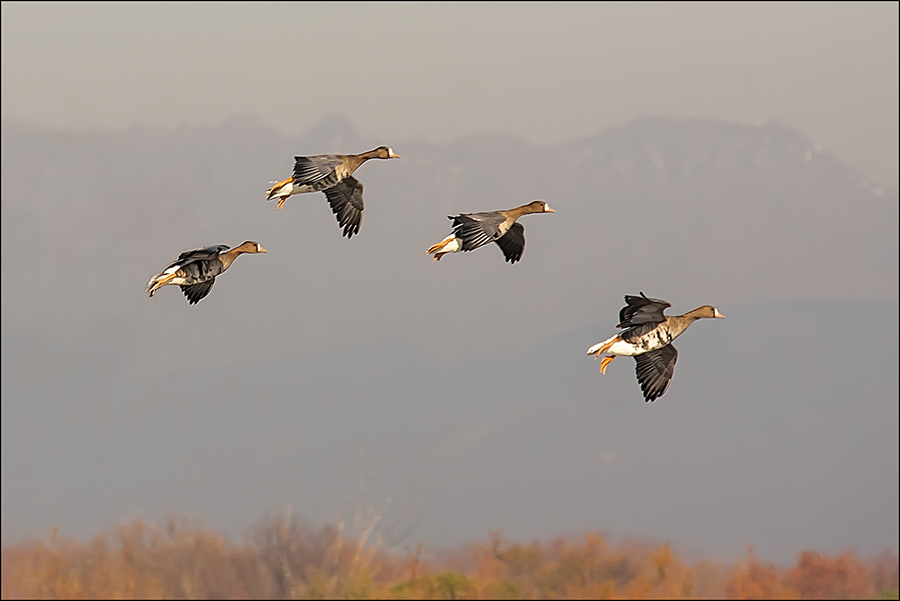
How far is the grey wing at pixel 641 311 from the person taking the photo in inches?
693

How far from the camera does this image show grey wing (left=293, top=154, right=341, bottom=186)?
1989 centimetres

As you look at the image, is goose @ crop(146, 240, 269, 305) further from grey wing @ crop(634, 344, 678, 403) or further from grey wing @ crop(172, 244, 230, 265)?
grey wing @ crop(634, 344, 678, 403)

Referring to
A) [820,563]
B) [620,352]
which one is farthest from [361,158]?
[820,563]

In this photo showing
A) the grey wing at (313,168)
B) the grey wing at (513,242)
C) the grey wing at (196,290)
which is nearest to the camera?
the grey wing at (196,290)

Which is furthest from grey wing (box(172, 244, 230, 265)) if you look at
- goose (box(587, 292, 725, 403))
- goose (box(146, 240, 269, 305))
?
goose (box(587, 292, 725, 403))

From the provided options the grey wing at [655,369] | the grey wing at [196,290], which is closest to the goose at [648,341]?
the grey wing at [655,369]

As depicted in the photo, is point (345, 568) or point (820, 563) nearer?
point (345, 568)

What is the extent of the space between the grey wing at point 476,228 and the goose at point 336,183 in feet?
8.80

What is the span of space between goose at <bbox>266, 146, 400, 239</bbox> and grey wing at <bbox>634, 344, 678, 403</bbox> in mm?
6385

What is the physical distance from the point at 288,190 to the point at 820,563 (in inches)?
3469

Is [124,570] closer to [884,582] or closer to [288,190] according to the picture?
[884,582]

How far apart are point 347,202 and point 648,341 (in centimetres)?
802

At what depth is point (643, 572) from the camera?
87.1m

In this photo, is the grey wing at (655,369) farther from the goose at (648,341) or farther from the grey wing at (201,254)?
the grey wing at (201,254)
